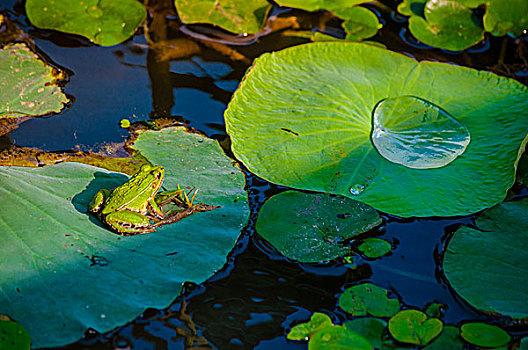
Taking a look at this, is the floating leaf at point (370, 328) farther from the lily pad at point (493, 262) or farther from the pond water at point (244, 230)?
the lily pad at point (493, 262)

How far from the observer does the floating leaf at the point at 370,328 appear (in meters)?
1.96

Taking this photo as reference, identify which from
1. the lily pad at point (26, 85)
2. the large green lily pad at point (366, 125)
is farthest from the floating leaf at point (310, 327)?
the lily pad at point (26, 85)

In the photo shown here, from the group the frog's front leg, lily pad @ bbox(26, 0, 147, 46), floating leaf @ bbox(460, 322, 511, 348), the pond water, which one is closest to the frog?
the frog's front leg

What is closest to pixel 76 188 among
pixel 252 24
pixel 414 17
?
pixel 252 24

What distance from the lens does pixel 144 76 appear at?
3293 millimetres

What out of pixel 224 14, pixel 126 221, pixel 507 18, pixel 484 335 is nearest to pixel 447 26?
pixel 507 18

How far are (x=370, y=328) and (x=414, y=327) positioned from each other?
0.60 feet

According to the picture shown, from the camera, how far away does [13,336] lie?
1.79 m

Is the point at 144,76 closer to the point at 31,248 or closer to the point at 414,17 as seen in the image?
the point at 31,248

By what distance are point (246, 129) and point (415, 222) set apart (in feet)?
3.52

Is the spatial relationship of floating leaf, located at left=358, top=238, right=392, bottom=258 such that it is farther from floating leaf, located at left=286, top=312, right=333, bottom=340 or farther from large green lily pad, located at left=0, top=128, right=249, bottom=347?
large green lily pad, located at left=0, top=128, right=249, bottom=347

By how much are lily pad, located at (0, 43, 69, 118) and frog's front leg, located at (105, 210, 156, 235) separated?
117 centimetres

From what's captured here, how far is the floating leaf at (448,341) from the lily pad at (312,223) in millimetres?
556

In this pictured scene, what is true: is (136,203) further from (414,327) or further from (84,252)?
(414,327)
